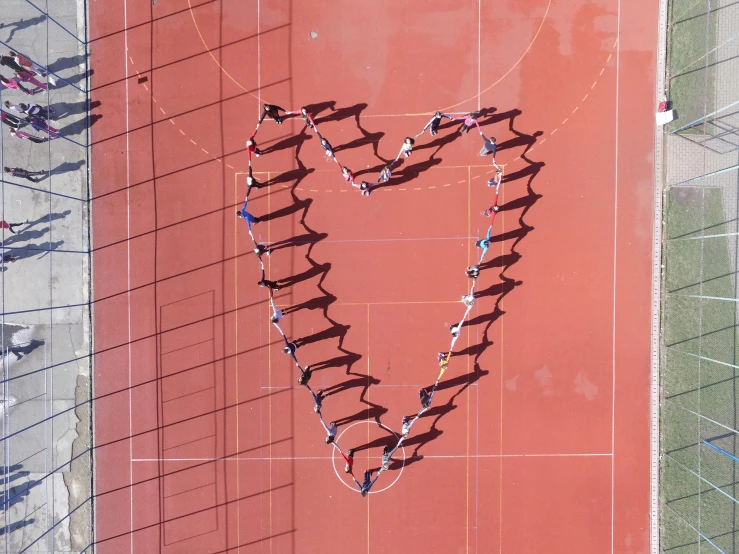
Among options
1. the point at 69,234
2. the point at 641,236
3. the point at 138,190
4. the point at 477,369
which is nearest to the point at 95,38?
the point at 138,190

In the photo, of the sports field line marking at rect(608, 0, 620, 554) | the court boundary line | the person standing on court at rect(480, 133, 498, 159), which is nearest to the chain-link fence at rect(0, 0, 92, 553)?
the person standing on court at rect(480, 133, 498, 159)

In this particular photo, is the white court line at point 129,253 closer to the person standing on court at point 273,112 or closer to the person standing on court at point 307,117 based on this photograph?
the person standing on court at point 273,112

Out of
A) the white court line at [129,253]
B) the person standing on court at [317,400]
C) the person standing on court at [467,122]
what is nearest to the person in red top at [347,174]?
the person standing on court at [467,122]

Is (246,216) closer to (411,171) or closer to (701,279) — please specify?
(411,171)

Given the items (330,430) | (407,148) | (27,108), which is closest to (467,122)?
(407,148)

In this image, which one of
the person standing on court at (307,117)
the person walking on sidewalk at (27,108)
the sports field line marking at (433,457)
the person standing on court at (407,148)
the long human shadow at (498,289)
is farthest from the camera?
the sports field line marking at (433,457)

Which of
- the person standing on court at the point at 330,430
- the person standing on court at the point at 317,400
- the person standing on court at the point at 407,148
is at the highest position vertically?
the person standing on court at the point at 407,148
